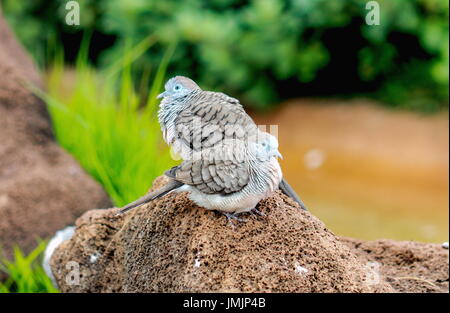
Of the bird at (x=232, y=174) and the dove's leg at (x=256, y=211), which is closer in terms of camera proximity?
the bird at (x=232, y=174)

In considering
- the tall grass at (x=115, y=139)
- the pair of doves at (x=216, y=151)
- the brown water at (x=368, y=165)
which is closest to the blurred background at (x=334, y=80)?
the brown water at (x=368, y=165)

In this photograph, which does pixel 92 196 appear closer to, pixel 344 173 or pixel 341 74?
pixel 344 173

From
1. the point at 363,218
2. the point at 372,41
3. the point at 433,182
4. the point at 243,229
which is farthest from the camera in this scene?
the point at 372,41

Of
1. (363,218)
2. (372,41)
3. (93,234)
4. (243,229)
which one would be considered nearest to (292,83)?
(372,41)

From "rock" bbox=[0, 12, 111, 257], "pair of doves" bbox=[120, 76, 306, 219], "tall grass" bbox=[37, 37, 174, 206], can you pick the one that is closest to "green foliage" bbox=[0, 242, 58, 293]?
"rock" bbox=[0, 12, 111, 257]

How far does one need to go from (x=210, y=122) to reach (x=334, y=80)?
3.71 meters

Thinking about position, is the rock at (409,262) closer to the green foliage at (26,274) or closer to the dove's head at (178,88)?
the dove's head at (178,88)

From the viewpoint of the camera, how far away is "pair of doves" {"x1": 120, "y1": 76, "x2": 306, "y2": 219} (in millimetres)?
1909

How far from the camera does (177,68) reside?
17.8 ft

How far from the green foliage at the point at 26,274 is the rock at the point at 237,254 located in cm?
66

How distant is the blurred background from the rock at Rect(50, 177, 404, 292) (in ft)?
7.32

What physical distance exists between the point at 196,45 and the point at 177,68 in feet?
0.83

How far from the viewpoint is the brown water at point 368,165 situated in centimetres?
452

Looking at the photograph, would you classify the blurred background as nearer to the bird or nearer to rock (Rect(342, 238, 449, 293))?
rock (Rect(342, 238, 449, 293))
